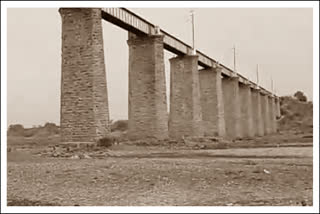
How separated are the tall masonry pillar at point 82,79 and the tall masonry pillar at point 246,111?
3565 cm

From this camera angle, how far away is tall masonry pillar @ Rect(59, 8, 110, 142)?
23.4 metres

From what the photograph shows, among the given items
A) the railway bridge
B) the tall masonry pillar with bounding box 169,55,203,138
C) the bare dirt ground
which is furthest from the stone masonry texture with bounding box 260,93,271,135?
the bare dirt ground

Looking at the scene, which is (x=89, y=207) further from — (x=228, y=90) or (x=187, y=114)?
(x=228, y=90)

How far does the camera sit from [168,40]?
3700 centimetres

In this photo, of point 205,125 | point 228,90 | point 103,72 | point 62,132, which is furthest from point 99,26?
point 228,90

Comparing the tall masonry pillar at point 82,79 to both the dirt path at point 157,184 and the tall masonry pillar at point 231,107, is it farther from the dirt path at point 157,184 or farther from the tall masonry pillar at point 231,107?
the tall masonry pillar at point 231,107

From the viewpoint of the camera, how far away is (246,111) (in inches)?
2361

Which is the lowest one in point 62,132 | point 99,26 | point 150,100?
point 62,132

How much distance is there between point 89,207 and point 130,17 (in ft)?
72.0

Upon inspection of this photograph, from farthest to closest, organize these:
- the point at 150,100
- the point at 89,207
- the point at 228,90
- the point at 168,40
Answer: the point at 228,90
the point at 168,40
the point at 150,100
the point at 89,207

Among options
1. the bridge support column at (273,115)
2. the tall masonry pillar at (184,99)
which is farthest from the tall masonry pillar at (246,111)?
the tall masonry pillar at (184,99)

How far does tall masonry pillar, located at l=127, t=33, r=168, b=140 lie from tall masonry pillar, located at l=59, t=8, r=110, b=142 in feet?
23.9

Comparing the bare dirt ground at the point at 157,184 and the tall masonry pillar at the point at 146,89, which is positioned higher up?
the tall masonry pillar at the point at 146,89

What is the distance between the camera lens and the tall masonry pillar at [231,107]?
53.8 metres
